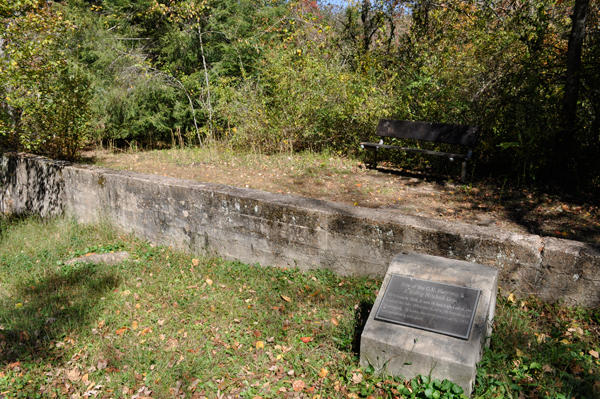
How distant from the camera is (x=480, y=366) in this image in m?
2.87

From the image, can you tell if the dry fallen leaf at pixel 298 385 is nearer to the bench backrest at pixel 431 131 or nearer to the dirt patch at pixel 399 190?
the dirt patch at pixel 399 190

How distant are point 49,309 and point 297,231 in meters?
2.64

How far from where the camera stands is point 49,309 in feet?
13.7

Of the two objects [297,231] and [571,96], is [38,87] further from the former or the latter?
[571,96]

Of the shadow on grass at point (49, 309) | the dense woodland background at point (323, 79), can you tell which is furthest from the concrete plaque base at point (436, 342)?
the dense woodland background at point (323, 79)

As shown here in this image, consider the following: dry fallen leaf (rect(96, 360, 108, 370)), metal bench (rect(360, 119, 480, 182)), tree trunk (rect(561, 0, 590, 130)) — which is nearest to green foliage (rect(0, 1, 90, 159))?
dry fallen leaf (rect(96, 360, 108, 370))

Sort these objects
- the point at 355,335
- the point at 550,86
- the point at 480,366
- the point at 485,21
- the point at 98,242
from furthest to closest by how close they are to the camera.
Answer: the point at 485,21, the point at 550,86, the point at 98,242, the point at 355,335, the point at 480,366

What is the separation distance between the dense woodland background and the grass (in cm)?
391

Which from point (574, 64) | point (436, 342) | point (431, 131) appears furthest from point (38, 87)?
point (574, 64)

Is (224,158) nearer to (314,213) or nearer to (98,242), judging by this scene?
(98,242)

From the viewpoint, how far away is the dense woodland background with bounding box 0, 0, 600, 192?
6.70 m

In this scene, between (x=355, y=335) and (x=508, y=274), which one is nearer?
(x=355, y=335)

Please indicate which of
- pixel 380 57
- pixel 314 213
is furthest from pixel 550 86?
pixel 314 213

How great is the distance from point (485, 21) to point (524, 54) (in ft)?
4.69
